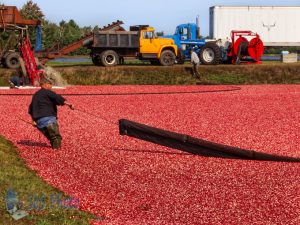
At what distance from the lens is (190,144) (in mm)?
14961

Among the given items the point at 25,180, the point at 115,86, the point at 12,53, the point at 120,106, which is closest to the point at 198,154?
the point at 25,180

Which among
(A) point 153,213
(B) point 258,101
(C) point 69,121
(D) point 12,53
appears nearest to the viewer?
(A) point 153,213

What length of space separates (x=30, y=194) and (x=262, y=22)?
47.3 m

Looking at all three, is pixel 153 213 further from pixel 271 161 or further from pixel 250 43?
pixel 250 43

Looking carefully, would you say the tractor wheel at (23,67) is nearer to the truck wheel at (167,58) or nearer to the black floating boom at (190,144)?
the truck wheel at (167,58)

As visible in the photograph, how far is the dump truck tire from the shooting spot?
41.6 metres

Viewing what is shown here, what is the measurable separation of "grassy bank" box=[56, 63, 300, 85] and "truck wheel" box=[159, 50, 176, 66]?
2224 mm

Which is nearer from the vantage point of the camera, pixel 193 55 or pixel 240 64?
pixel 193 55

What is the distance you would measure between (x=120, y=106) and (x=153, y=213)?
645 inches

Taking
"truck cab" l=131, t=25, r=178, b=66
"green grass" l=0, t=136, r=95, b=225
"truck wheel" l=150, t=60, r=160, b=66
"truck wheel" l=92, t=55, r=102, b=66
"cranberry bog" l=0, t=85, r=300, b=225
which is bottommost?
"cranberry bog" l=0, t=85, r=300, b=225

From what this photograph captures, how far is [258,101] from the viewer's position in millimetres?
28734

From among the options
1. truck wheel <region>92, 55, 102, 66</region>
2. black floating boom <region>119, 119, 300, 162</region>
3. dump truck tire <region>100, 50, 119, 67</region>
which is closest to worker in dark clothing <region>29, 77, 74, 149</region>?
black floating boom <region>119, 119, 300, 162</region>

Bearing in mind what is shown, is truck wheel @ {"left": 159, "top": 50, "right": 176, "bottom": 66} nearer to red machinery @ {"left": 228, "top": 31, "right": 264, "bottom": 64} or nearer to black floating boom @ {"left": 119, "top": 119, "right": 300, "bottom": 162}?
red machinery @ {"left": 228, "top": 31, "right": 264, "bottom": 64}

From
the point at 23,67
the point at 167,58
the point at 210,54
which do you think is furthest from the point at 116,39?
the point at 23,67
